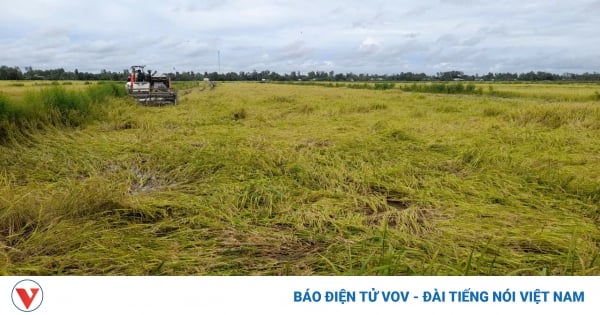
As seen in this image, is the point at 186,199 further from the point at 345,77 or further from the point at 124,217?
the point at 345,77

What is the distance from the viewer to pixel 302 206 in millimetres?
3217

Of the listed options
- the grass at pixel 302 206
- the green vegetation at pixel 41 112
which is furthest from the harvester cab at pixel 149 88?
the grass at pixel 302 206

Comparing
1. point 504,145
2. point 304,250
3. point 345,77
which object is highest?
point 345,77

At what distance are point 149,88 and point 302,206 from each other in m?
13.4

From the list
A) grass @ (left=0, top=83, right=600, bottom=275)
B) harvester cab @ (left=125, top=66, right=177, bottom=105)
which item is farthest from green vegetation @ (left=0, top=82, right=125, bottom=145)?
harvester cab @ (left=125, top=66, right=177, bottom=105)

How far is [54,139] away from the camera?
20.6 ft

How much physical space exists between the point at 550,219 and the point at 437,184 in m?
1.09

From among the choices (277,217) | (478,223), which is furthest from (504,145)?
(277,217)

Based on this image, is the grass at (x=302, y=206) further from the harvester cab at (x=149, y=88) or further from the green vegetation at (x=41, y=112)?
the harvester cab at (x=149, y=88)

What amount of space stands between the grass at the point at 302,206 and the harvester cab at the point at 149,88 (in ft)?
26.0

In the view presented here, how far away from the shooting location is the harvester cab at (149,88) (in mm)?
14000
